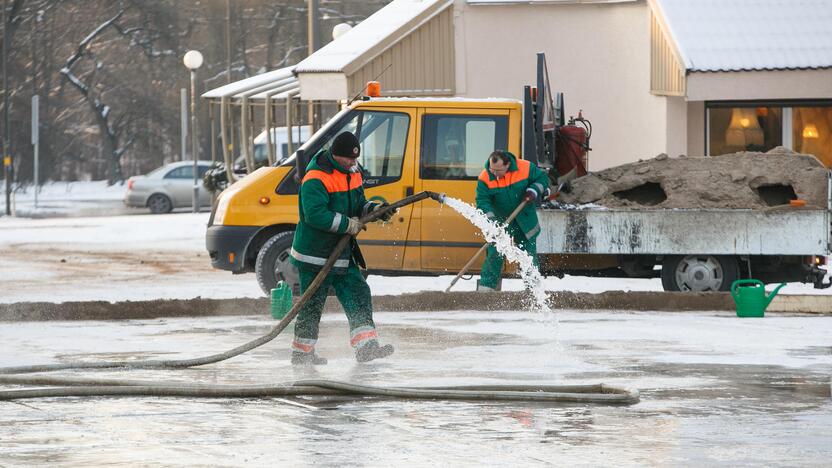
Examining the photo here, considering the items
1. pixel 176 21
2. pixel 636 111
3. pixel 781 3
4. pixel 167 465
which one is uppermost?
pixel 176 21

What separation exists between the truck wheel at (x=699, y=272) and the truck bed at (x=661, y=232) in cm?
28

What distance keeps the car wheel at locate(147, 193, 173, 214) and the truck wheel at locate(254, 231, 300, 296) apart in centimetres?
2393

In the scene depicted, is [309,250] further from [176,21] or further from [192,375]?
[176,21]

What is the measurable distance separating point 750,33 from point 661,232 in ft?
25.1

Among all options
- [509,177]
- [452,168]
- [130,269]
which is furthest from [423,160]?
[130,269]

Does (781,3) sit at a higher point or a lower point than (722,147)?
higher

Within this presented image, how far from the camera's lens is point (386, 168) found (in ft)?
47.3

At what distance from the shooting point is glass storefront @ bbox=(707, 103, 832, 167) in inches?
859

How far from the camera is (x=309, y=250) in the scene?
10867 millimetres

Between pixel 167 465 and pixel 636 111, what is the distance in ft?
54.7

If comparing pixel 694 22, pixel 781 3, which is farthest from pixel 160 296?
pixel 781 3

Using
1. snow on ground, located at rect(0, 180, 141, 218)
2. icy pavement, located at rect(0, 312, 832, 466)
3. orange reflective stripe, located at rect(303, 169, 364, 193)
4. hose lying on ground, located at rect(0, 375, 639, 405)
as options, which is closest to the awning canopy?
icy pavement, located at rect(0, 312, 832, 466)

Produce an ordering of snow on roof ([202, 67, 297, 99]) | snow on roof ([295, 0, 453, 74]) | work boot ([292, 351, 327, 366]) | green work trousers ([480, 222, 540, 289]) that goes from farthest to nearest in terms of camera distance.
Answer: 1. snow on roof ([202, 67, 297, 99])
2. snow on roof ([295, 0, 453, 74])
3. green work trousers ([480, 222, 540, 289])
4. work boot ([292, 351, 327, 366])

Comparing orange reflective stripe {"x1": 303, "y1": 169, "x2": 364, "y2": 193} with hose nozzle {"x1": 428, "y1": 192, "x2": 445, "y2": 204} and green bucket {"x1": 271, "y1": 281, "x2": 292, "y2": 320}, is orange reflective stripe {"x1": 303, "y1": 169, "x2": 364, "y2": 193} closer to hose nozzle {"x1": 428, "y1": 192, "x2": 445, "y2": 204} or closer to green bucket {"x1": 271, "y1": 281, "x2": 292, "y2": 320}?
hose nozzle {"x1": 428, "y1": 192, "x2": 445, "y2": 204}
